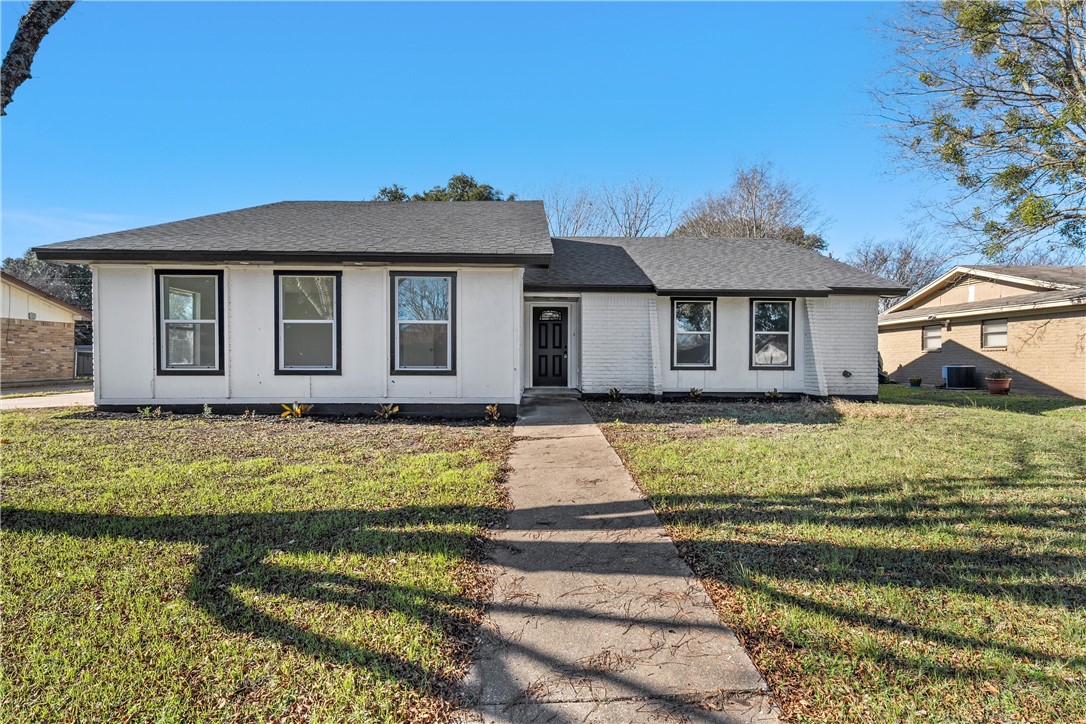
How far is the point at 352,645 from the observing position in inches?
91.7

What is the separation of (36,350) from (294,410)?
1473cm

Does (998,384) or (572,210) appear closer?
(998,384)

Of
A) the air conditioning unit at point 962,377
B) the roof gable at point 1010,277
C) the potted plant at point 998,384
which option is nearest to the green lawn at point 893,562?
the potted plant at point 998,384

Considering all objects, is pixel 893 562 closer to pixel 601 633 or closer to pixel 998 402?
pixel 601 633

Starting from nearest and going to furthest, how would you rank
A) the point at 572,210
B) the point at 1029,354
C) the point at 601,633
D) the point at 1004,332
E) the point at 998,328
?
the point at 601,633 → the point at 1029,354 → the point at 1004,332 → the point at 998,328 → the point at 572,210

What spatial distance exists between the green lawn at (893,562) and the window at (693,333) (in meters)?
4.81

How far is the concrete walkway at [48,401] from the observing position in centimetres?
971

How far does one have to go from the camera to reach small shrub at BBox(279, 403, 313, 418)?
8648 millimetres

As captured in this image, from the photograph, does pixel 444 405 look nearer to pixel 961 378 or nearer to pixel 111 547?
pixel 111 547

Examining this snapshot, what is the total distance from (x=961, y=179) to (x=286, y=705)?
12.7 m

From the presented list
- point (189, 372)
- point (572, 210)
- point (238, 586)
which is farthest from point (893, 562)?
point (572, 210)

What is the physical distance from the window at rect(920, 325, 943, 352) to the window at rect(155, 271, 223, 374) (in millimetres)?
22576

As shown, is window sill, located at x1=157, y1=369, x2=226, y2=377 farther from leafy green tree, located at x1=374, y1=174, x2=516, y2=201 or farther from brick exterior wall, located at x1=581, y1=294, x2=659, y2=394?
leafy green tree, located at x1=374, y1=174, x2=516, y2=201

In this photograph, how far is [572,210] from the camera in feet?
92.2
